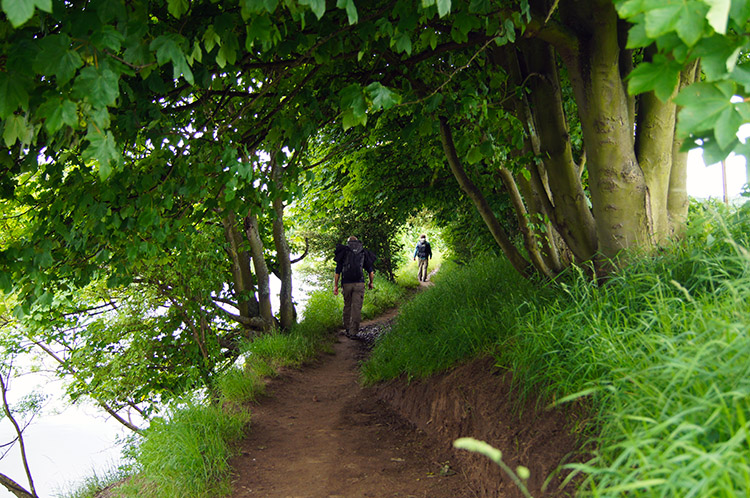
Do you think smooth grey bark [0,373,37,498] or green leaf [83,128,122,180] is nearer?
green leaf [83,128,122,180]

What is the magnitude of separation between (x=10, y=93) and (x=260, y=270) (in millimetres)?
7847

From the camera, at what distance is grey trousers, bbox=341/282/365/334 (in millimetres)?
10414

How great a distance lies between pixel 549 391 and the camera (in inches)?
134

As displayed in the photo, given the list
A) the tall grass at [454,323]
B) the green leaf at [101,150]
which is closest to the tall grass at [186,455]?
the tall grass at [454,323]

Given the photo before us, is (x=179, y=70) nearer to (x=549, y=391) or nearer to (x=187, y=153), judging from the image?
(x=187, y=153)

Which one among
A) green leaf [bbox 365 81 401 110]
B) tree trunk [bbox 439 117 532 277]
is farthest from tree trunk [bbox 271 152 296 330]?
green leaf [bbox 365 81 401 110]

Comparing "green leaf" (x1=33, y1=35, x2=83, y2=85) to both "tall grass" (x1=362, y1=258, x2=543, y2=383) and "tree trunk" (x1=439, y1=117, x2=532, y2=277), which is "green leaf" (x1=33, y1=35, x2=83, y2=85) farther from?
"tree trunk" (x1=439, y1=117, x2=532, y2=277)

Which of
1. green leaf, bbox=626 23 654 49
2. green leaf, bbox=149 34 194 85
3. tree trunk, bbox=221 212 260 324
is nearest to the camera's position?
green leaf, bbox=626 23 654 49

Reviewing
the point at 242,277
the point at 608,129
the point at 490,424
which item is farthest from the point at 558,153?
the point at 242,277

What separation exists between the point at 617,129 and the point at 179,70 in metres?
3.26

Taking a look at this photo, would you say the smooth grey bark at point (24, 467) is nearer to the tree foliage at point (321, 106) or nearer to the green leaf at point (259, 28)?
the tree foliage at point (321, 106)

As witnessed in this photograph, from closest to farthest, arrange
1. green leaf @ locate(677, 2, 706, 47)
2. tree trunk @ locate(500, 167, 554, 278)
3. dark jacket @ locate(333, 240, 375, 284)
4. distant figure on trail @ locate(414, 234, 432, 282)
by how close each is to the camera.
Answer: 1. green leaf @ locate(677, 2, 706, 47)
2. tree trunk @ locate(500, 167, 554, 278)
3. dark jacket @ locate(333, 240, 375, 284)
4. distant figure on trail @ locate(414, 234, 432, 282)

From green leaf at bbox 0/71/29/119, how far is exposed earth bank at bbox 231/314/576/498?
3.21 meters

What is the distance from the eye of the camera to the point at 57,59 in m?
1.98
